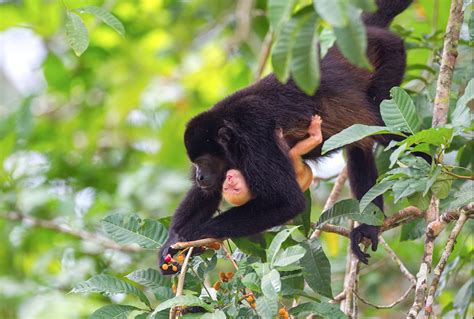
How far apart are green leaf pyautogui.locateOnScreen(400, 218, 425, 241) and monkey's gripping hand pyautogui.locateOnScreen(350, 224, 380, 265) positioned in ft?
0.40

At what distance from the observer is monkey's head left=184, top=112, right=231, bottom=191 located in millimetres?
3652

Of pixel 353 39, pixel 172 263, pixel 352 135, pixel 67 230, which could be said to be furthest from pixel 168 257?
pixel 67 230

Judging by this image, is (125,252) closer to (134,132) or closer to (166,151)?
(166,151)

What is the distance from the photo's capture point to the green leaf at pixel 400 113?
261cm

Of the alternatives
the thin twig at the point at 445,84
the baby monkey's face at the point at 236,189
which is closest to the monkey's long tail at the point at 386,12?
the thin twig at the point at 445,84

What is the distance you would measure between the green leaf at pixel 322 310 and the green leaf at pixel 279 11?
3.59 ft

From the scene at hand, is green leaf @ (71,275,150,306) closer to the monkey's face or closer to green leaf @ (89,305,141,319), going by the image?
green leaf @ (89,305,141,319)

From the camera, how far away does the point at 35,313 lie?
5.51m

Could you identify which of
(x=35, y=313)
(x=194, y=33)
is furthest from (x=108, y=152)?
(x=35, y=313)

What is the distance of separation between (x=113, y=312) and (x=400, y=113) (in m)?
1.17

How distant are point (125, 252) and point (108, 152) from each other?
221 centimetres

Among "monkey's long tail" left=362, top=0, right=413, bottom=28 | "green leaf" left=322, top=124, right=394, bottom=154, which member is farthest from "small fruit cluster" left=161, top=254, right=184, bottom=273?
"monkey's long tail" left=362, top=0, right=413, bottom=28

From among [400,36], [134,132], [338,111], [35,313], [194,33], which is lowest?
[35,313]

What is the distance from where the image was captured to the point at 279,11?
1733 mm
